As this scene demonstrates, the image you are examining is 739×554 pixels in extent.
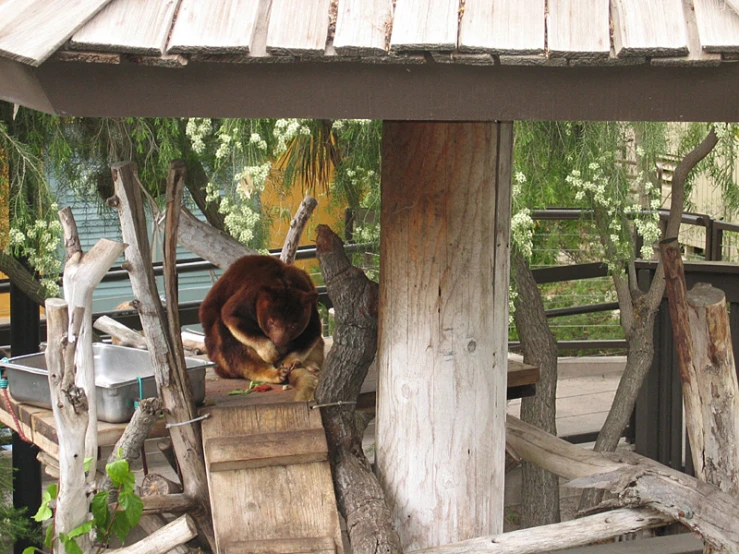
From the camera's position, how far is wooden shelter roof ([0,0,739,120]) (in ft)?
6.56

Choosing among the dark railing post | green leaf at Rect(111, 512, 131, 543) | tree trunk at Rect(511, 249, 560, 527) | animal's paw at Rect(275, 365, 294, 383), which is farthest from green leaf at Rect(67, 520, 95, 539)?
tree trunk at Rect(511, 249, 560, 527)

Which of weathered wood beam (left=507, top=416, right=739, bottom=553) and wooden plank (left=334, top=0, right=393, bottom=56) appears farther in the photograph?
weathered wood beam (left=507, top=416, right=739, bottom=553)

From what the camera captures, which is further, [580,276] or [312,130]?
[580,276]

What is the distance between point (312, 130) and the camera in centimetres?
520

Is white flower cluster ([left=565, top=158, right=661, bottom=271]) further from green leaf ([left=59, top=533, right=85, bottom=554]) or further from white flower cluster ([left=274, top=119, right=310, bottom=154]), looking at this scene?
green leaf ([left=59, top=533, right=85, bottom=554])

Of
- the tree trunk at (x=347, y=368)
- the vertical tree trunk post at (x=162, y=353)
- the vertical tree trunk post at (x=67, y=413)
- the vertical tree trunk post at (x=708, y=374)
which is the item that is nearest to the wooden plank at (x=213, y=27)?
the vertical tree trunk post at (x=67, y=413)

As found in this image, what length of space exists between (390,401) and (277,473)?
0.49m

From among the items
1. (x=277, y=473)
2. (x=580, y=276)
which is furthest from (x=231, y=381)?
(x=580, y=276)

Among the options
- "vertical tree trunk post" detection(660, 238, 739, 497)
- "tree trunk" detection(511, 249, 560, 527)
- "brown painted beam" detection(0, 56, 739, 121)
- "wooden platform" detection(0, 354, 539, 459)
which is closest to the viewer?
"brown painted beam" detection(0, 56, 739, 121)

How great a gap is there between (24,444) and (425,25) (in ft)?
15.2

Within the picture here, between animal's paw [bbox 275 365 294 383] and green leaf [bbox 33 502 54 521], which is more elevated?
animal's paw [bbox 275 365 294 383]

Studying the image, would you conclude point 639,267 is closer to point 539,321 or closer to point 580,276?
point 539,321

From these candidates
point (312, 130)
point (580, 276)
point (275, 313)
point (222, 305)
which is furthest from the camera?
point (580, 276)

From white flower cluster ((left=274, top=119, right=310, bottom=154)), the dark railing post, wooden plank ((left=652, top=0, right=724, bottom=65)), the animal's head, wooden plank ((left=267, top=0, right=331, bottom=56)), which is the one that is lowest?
the dark railing post
